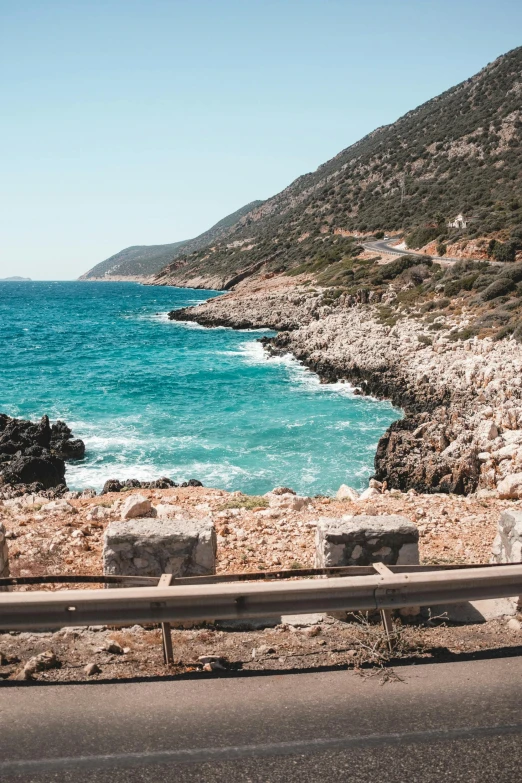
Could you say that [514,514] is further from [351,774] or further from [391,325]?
[391,325]

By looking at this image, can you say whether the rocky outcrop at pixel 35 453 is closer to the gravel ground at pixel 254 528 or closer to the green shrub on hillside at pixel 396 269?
the gravel ground at pixel 254 528

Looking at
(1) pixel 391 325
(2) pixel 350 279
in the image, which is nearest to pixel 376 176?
(2) pixel 350 279

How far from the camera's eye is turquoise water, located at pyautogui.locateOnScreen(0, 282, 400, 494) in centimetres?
1917

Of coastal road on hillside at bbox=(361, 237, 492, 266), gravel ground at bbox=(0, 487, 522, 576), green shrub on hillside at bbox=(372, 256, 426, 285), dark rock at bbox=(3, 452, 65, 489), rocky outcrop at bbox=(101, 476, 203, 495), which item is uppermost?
coastal road on hillside at bbox=(361, 237, 492, 266)

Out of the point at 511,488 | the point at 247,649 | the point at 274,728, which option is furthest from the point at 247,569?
the point at 511,488

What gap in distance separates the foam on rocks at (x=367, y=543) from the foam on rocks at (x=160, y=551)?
1.14m

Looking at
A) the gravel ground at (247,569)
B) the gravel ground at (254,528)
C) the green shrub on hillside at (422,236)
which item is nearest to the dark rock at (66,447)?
the gravel ground at (247,569)

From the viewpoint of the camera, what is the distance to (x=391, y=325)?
37000 millimetres

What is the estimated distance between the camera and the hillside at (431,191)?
6244 centimetres

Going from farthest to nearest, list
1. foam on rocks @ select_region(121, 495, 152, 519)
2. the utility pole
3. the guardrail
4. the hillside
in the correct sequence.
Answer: the utility pole → the hillside → foam on rocks @ select_region(121, 495, 152, 519) → the guardrail

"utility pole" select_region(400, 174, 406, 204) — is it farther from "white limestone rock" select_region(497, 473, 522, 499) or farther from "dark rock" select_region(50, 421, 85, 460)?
"white limestone rock" select_region(497, 473, 522, 499)

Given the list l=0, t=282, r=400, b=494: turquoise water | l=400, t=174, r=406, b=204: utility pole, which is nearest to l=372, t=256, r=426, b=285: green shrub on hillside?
l=0, t=282, r=400, b=494: turquoise water

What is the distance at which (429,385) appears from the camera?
80.4ft

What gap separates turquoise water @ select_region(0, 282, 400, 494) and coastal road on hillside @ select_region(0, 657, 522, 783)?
12626 millimetres
